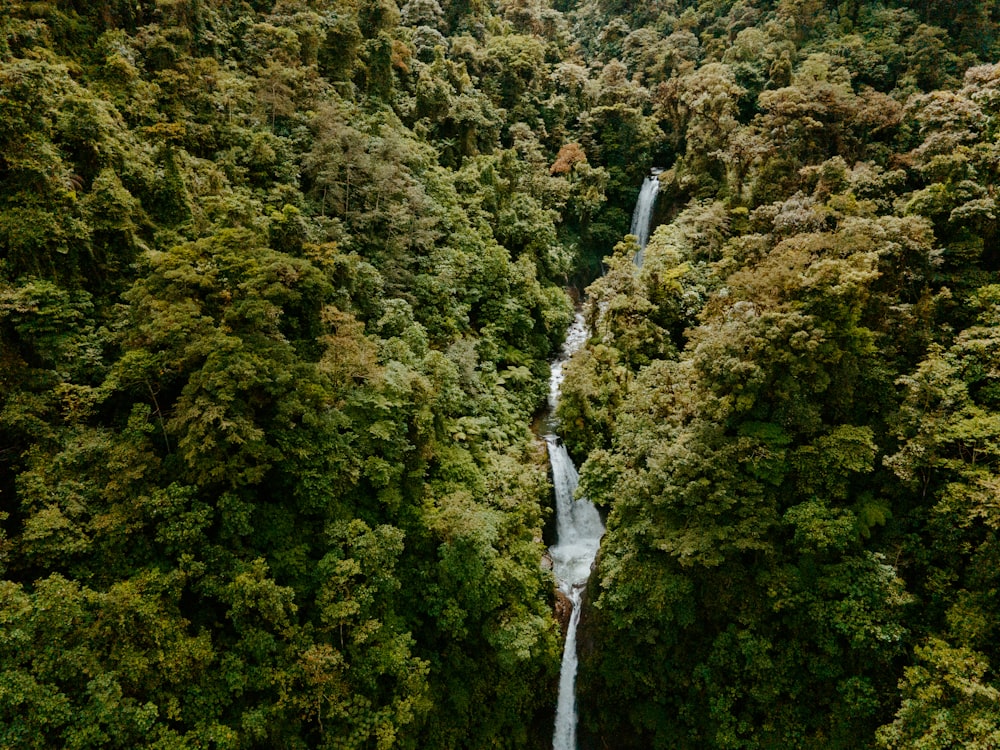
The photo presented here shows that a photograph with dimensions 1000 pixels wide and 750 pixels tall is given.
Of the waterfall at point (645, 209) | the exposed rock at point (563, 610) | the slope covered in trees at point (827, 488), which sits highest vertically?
the waterfall at point (645, 209)

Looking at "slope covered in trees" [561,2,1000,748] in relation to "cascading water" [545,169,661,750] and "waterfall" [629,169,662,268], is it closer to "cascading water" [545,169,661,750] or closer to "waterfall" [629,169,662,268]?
"cascading water" [545,169,661,750]

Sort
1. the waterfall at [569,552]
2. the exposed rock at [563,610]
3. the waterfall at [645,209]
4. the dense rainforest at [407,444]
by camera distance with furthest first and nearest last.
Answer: the waterfall at [645,209] → the exposed rock at [563,610] → the waterfall at [569,552] → the dense rainforest at [407,444]

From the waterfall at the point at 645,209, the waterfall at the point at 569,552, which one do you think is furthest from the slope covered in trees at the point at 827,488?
the waterfall at the point at 645,209

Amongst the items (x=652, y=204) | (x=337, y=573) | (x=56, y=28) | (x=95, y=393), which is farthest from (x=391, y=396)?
(x=652, y=204)

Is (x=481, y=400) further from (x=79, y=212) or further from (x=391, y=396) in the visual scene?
(x=79, y=212)

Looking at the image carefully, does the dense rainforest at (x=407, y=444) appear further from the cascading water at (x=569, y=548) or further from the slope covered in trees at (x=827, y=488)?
the cascading water at (x=569, y=548)

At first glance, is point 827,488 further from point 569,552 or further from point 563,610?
point 569,552

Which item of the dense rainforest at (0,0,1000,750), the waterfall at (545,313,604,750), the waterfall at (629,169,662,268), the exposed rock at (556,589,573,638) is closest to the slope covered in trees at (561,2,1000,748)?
the dense rainforest at (0,0,1000,750)
